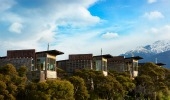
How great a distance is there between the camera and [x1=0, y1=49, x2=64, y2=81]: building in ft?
140

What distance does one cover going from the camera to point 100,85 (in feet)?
166

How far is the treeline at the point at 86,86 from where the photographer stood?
120ft

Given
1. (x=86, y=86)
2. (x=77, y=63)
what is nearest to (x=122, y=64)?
(x=77, y=63)

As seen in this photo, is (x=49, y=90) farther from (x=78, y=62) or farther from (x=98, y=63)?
(x=98, y=63)

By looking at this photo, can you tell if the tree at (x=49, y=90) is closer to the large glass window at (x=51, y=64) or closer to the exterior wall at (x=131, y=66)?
the large glass window at (x=51, y=64)

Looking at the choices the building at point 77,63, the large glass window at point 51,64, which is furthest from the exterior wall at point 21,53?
the building at point 77,63

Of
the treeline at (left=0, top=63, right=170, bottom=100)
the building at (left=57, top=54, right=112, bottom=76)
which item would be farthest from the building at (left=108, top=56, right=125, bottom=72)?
the building at (left=57, top=54, right=112, bottom=76)

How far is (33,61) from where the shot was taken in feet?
143

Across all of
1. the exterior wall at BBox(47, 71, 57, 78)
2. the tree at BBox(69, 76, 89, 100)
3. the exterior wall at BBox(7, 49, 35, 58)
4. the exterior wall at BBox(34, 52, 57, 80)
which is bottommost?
the tree at BBox(69, 76, 89, 100)

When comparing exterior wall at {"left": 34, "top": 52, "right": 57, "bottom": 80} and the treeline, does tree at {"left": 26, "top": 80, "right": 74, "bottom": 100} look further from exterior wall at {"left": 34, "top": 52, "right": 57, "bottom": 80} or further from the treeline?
exterior wall at {"left": 34, "top": 52, "right": 57, "bottom": 80}

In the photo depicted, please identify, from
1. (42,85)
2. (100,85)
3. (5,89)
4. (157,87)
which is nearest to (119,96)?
(100,85)

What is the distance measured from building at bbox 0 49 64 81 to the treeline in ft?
7.42

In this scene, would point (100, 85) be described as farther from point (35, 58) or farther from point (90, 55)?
point (35, 58)

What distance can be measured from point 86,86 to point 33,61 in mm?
9188
